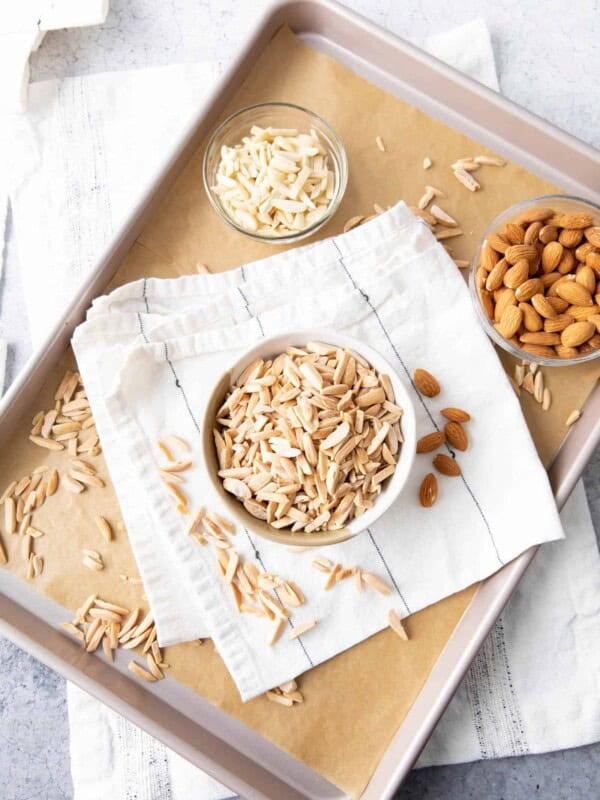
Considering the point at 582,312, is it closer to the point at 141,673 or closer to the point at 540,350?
the point at 540,350

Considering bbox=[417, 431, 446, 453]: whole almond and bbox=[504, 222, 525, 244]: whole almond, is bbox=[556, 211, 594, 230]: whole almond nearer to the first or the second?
bbox=[504, 222, 525, 244]: whole almond

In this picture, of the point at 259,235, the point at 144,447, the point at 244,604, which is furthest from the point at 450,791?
the point at 259,235

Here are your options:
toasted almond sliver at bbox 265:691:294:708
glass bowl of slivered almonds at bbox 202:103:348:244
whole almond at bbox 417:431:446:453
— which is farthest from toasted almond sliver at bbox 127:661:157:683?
glass bowl of slivered almonds at bbox 202:103:348:244

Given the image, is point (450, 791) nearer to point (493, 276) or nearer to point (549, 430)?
point (549, 430)

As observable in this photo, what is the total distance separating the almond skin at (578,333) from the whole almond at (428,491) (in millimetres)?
201

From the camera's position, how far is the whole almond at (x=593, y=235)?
928 millimetres

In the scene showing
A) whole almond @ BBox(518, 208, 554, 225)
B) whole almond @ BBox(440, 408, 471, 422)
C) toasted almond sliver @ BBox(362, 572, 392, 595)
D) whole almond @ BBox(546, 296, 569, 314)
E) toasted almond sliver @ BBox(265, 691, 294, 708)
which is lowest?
toasted almond sliver @ BBox(265, 691, 294, 708)

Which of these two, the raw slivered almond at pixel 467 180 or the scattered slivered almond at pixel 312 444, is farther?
the raw slivered almond at pixel 467 180

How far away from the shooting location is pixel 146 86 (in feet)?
3.68

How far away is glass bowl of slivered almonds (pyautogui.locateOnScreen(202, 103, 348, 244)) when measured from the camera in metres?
0.96

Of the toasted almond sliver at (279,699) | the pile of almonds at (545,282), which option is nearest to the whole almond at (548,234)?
the pile of almonds at (545,282)

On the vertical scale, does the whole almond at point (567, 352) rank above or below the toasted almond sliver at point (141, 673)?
above

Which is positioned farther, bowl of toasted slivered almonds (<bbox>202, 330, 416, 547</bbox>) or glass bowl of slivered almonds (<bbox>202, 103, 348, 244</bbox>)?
glass bowl of slivered almonds (<bbox>202, 103, 348, 244</bbox>)

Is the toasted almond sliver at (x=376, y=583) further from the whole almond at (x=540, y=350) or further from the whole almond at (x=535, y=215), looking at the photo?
the whole almond at (x=535, y=215)
